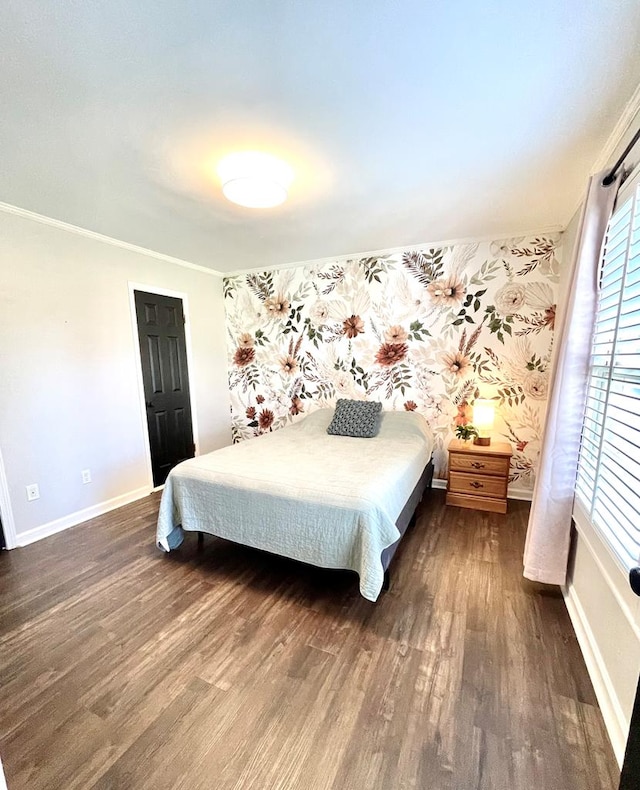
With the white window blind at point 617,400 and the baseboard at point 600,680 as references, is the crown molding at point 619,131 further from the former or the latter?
the baseboard at point 600,680

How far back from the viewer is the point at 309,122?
1.58m

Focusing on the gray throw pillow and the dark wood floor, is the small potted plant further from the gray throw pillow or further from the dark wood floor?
the dark wood floor

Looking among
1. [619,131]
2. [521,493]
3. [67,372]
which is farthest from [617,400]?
[67,372]

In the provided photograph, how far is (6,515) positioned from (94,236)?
2.28 metres

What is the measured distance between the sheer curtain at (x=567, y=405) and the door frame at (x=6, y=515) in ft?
11.2

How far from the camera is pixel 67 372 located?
9.15 feet

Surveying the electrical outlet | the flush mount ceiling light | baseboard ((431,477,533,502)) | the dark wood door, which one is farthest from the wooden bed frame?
the flush mount ceiling light

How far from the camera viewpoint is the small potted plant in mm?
3104

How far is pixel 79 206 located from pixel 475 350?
341 centimetres

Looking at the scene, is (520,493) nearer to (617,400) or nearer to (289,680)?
(617,400)

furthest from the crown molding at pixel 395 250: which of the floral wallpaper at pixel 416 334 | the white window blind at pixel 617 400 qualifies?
the white window blind at pixel 617 400

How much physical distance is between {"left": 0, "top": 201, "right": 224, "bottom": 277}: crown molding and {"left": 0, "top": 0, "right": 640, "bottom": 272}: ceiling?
Result: 0.28 feet

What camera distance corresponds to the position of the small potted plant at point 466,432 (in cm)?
310

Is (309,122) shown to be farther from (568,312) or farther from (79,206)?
(79,206)
